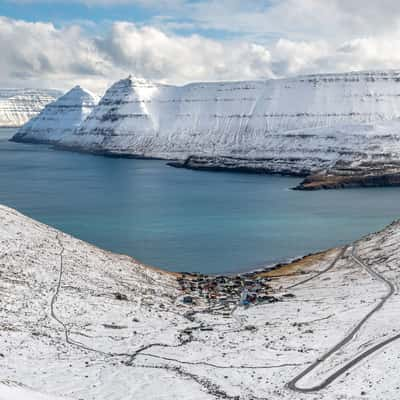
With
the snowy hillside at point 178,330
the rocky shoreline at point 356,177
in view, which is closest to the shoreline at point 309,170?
the rocky shoreline at point 356,177

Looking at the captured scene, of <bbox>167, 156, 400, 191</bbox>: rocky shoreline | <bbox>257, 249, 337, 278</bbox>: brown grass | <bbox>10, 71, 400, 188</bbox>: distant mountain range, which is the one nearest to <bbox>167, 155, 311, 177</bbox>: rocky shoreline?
<bbox>167, 156, 400, 191</bbox>: rocky shoreline

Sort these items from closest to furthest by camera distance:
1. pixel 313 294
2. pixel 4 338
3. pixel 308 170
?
pixel 4 338, pixel 313 294, pixel 308 170

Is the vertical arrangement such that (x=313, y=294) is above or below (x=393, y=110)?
below

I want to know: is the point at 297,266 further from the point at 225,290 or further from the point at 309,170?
the point at 309,170

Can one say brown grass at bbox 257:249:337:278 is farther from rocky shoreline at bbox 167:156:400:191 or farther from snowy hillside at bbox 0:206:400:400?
rocky shoreline at bbox 167:156:400:191

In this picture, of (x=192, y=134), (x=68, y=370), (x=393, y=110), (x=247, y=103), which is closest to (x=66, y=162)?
(x=192, y=134)

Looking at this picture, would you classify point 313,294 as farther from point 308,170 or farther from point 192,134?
point 192,134
